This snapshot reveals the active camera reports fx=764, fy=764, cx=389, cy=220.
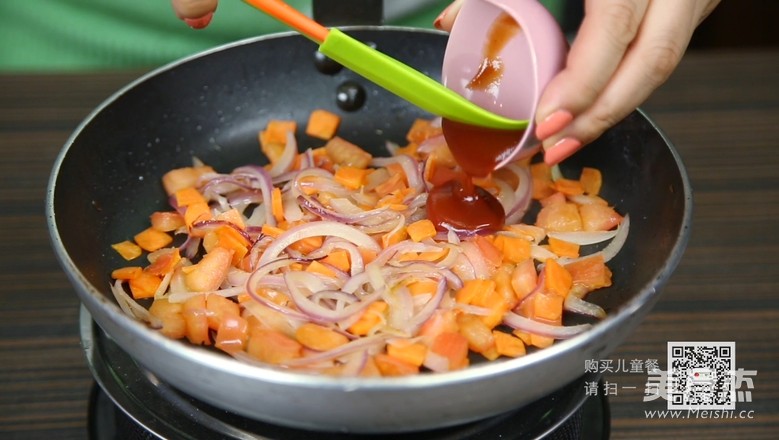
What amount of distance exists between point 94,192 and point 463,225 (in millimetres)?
664

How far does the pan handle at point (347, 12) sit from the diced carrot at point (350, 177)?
358 mm

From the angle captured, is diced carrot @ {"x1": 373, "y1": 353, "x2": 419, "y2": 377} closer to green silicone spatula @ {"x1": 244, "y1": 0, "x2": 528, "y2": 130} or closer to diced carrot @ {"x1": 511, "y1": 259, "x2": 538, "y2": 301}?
diced carrot @ {"x1": 511, "y1": 259, "x2": 538, "y2": 301}

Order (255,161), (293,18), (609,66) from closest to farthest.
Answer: (609,66), (293,18), (255,161)

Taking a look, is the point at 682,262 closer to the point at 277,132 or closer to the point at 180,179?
the point at 277,132

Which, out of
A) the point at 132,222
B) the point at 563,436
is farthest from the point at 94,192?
the point at 563,436

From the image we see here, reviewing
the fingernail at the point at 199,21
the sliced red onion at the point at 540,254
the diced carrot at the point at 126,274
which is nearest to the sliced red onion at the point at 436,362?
the sliced red onion at the point at 540,254

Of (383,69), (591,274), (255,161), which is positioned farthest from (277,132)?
(591,274)

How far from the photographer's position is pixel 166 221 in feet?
4.68

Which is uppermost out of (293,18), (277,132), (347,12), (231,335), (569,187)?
(347,12)

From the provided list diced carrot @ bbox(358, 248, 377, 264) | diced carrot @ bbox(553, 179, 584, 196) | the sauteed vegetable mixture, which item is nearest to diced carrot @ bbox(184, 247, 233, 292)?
the sauteed vegetable mixture

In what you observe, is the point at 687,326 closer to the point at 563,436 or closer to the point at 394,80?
the point at 563,436

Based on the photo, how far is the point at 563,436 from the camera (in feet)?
3.72

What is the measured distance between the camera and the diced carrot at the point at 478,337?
46.0 inches

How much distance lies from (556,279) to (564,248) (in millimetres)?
115
